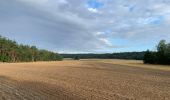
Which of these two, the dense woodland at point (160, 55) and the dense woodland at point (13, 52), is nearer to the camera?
the dense woodland at point (160, 55)

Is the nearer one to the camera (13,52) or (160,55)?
(160,55)

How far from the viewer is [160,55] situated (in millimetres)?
112688

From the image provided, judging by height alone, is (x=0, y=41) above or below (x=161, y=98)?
above

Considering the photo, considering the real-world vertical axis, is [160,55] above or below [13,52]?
below

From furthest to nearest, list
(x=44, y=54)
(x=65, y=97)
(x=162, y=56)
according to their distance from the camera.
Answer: (x=44, y=54) → (x=162, y=56) → (x=65, y=97)

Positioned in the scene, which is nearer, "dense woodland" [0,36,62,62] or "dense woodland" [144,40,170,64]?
"dense woodland" [144,40,170,64]

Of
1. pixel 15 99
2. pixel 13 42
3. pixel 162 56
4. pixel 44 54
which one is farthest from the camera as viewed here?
pixel 44 54

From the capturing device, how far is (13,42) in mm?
129125

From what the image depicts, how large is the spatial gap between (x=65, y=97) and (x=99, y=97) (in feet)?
5.67

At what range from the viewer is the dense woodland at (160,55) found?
4271 inches

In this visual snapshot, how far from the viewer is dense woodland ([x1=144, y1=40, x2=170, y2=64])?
108481 mm

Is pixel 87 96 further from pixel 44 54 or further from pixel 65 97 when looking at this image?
pixel 44 54

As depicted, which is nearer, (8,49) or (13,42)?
(8,49)

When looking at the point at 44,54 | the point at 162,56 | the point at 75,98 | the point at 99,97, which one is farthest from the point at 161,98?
the point at 44,54
